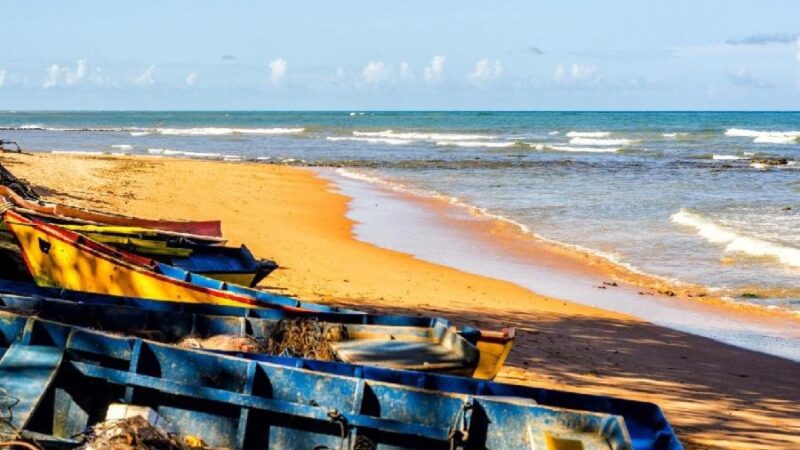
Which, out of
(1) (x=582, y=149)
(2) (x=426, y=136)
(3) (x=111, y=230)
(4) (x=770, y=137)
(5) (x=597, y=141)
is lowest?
(2) (x=426, y=136)

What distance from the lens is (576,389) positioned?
9.26 meters

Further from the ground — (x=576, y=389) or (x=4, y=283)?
(x=4, y=283)

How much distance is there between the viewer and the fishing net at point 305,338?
804cm

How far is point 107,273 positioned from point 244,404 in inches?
180

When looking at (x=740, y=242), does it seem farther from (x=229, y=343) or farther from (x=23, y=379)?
(x=23, y=379)

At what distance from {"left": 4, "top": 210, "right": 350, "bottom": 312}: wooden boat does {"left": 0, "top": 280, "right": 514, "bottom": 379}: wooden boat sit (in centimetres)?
40

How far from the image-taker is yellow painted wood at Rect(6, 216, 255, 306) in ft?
30.8

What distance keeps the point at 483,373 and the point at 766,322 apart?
6.97 metres

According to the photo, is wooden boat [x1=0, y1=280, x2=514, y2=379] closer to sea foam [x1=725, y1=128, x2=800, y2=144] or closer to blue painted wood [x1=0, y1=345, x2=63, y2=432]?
blue painted wood [x1=0, y1=345, x2=63, y2=432]

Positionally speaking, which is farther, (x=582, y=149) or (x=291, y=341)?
(x=582, y=149)

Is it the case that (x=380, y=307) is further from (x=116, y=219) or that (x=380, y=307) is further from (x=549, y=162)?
(x=549, y=162)

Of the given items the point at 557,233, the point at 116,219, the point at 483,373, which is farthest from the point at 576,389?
the point at 557,233

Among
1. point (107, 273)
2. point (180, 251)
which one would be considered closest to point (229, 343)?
point (107, 273)

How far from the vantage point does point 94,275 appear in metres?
10.3
